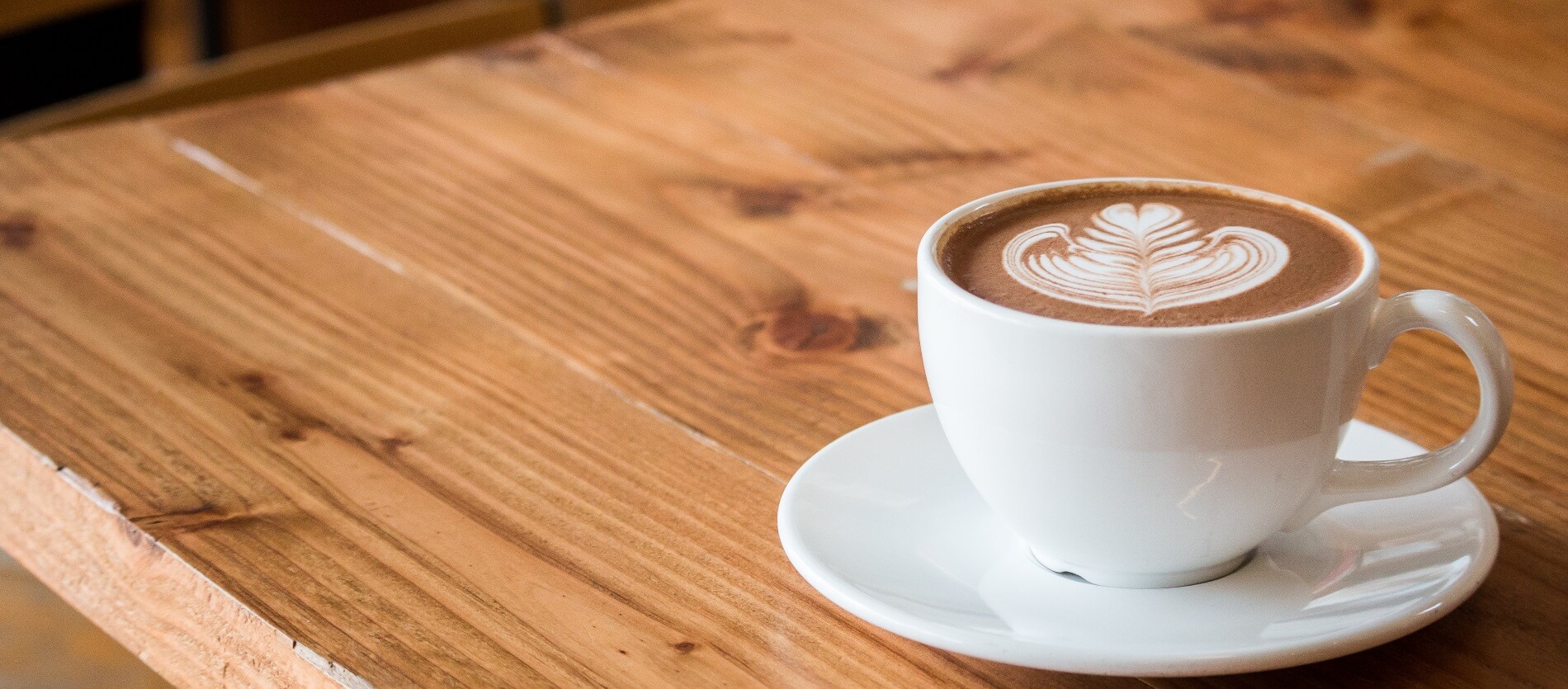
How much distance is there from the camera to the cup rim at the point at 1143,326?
369 mm

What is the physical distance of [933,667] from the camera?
15.5 inches

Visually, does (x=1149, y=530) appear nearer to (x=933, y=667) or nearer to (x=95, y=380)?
(x=933, y=667)

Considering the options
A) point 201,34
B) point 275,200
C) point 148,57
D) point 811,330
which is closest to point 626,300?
point 811,330

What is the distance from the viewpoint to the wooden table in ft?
1.38

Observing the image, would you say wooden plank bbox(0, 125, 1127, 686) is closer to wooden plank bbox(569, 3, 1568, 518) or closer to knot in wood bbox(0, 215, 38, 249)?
knot in wood bbox(0, 215, 38, 249)

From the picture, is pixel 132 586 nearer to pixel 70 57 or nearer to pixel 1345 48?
pixel 1345 48

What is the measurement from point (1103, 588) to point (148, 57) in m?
2.15

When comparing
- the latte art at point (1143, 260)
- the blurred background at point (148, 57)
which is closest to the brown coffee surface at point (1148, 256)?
the latte art at point (1143, 260)

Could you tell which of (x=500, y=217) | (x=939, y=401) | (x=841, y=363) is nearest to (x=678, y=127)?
(x=500, y=217)

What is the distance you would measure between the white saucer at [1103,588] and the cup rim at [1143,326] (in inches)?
3.1

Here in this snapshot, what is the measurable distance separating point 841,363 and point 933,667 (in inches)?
8.0

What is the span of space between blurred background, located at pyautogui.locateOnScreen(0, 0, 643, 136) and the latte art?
0.72 metres

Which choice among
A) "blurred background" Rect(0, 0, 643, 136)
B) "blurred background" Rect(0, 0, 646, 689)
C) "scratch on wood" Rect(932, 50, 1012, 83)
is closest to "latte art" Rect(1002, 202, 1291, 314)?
"scratch on wood" Rect(932, 50, 1012, 83)

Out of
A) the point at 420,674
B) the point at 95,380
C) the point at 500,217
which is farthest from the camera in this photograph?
the point at 500,217
